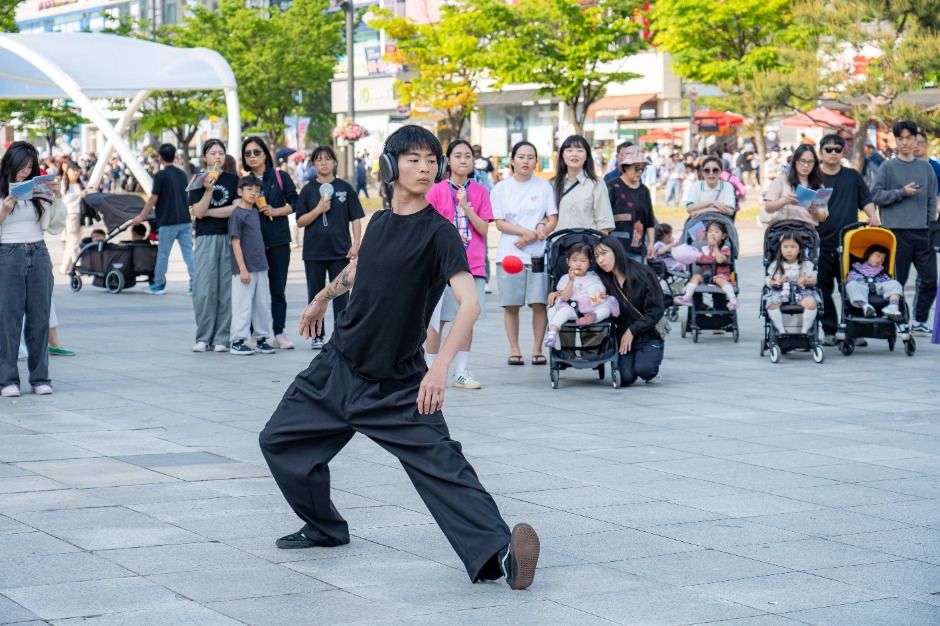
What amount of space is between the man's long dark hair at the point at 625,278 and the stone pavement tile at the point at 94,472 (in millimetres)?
4404

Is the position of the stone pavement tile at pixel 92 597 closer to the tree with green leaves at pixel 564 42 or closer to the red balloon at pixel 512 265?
the red balloon at pixel 512 265

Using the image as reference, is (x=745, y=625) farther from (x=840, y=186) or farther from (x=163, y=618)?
(x=840, y=186)

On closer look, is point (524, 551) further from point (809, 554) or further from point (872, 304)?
point (872, 304)

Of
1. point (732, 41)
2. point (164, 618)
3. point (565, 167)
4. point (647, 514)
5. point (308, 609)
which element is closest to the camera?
point (164, 618)

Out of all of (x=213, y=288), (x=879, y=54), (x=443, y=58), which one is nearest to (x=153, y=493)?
(x=213, y=288)

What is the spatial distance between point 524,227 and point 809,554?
236 inches

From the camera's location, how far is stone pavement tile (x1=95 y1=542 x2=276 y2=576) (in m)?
5.64

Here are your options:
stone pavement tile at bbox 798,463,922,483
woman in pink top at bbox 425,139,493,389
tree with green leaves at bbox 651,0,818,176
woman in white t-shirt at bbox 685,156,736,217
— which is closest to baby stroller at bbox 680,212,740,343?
woman in white t-shirt at bbox 685,156,736,217

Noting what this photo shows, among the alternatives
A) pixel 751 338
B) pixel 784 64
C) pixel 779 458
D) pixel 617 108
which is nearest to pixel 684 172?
pixel 784 64

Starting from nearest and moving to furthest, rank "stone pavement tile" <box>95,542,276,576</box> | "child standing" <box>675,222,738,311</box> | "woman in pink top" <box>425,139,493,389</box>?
1. "stone pavement tile" <box>95,542,276,576</box>
2. "woman in pink top" <box>425,139,493,389</box>
3. "child standing" <box>675,222,738,311</box>

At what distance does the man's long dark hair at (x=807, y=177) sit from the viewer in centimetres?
1280

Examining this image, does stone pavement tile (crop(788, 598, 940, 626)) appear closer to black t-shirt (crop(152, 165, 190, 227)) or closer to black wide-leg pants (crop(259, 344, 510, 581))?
black wide-leg pants (crop(259, 344, 510, 581))

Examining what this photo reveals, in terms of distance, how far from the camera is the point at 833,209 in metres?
13.1

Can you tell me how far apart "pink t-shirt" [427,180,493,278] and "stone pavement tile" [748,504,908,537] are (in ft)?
14.3
